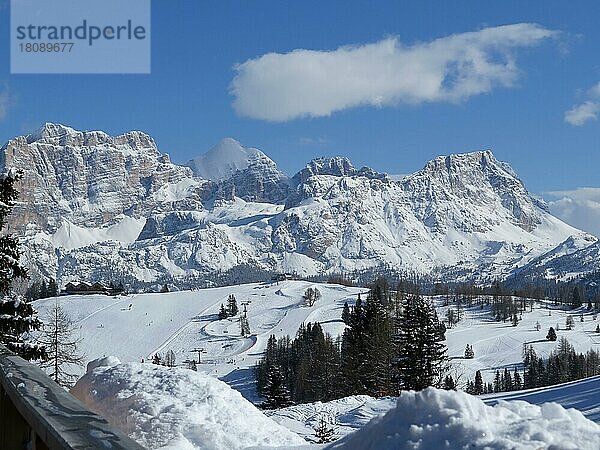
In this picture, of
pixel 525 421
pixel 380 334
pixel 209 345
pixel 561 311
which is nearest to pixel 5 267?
pixel 525 421

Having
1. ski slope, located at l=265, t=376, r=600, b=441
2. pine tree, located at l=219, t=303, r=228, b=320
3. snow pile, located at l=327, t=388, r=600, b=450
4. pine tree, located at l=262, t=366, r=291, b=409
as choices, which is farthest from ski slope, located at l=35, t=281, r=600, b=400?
snow pile, located at l=327, t=388, r=600, b=450

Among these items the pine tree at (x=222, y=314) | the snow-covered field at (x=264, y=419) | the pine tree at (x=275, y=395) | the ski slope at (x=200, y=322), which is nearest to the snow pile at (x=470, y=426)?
the snow-covered field at (x=264, y=419)

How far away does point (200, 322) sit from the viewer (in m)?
137

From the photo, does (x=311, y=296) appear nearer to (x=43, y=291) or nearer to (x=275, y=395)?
(x=43, y=291)

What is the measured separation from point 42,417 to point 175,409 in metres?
1.71

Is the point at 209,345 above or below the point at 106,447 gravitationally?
below

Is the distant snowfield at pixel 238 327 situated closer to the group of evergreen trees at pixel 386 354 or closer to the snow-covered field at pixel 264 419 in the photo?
the group of evergreen trees at pixel 386 354

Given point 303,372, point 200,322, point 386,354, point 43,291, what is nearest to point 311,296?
point 200,322

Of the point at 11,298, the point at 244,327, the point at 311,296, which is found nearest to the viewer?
the point at 11,298

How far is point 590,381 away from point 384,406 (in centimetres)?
951

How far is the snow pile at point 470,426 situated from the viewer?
65.4 inches

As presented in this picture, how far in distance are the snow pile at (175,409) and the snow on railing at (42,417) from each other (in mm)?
713

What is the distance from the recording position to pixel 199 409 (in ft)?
13.5

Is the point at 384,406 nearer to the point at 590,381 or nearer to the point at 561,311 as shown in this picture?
the point at 590,381
